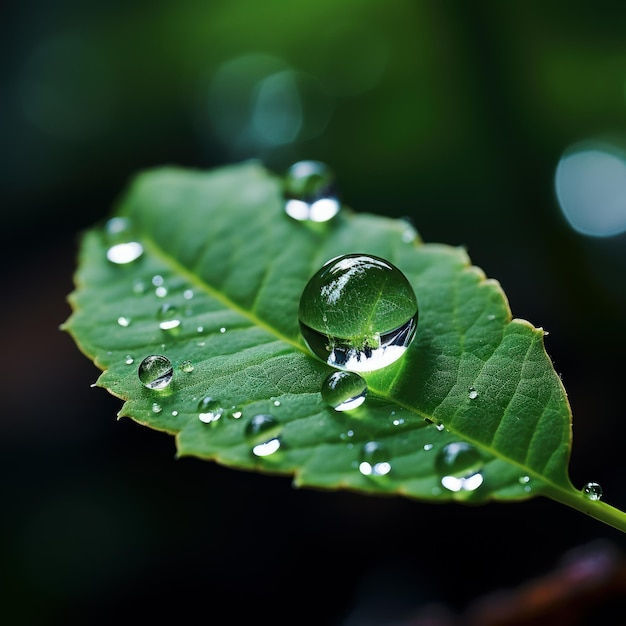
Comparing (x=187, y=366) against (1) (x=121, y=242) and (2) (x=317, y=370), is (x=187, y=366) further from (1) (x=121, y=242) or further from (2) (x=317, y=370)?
(1) (x=121, y=242)

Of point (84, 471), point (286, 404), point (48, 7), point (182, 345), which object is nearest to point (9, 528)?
point (84, 471)

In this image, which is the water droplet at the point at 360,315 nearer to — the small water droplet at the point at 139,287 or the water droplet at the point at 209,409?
the water droplet at the point at 209,409

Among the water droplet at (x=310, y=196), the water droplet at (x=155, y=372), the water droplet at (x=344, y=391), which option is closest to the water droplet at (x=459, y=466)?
the water droplet at (x=344, y=391)

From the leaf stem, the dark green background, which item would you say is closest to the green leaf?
the leaf stem

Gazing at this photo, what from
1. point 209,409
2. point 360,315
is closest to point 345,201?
point 360,315

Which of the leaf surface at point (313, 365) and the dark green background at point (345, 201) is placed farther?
the dark green background at point (345, 201)

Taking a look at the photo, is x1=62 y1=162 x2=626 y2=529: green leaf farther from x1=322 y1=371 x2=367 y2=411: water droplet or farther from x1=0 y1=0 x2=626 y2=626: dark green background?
x1=0 y1=0 x2=626 y2=626: dark green background

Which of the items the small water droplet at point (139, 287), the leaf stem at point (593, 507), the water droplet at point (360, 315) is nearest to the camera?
the leaf stem at point (593, 507)
